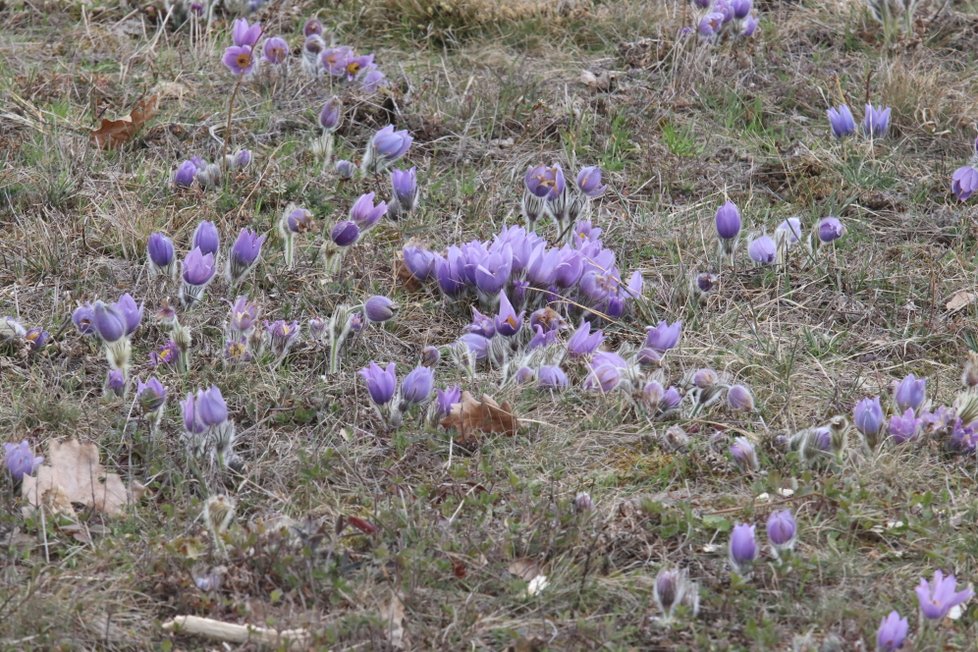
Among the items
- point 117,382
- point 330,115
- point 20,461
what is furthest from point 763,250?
point 20,461

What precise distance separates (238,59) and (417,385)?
166 cm

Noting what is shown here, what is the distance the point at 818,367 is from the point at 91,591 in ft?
5.49

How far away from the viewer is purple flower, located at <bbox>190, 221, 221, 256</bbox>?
3.01 meters

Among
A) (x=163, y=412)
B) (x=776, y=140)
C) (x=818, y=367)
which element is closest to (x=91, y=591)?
(x=163, y=412)

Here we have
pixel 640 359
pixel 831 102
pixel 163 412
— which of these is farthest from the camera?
pixel 831 102

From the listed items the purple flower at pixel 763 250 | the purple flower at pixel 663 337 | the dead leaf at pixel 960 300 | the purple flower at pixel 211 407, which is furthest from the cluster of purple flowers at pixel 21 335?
the dead leaf at pixel 960 300

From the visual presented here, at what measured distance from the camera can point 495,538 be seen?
2295mm

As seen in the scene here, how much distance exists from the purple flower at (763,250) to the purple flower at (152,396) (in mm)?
1574

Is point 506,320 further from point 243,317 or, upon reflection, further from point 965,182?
point 965,182

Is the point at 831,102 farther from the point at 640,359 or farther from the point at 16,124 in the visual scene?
the point at 16,124

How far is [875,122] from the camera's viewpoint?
3.75 metres

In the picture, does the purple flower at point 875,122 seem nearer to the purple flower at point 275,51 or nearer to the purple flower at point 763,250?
the purple flower at point 763,250

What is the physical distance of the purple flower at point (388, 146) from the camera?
11.8 ft

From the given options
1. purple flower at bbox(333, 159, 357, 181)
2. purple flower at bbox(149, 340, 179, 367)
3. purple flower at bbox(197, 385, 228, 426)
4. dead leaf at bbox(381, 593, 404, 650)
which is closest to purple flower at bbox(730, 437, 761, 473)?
dead leaf at bbox(381, 593, 404, 650)
